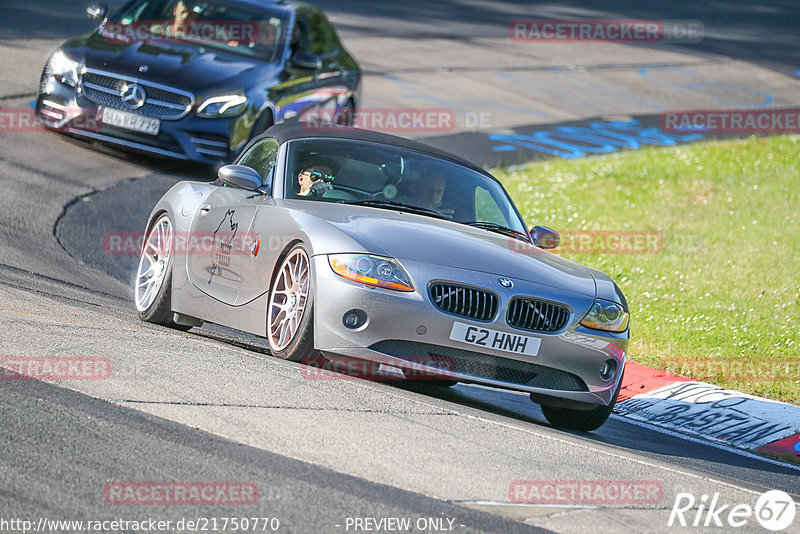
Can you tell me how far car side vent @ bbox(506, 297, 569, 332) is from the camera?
23.2 feet

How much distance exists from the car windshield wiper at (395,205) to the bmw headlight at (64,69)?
680 cm

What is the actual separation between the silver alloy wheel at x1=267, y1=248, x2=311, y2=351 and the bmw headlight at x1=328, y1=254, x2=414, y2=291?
0.22 meters

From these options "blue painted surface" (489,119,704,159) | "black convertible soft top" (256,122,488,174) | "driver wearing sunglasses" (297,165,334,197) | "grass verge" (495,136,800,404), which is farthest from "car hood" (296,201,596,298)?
"blue painted surface" (489,119,704,159)

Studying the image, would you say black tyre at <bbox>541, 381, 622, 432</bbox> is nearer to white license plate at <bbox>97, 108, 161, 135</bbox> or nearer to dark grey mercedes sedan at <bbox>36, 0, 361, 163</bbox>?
dark grey mercedes sedan at <bbox>36, 0, 361, 163</bbox>

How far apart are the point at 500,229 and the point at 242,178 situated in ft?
5.57

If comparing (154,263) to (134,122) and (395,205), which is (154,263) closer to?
(395,205)

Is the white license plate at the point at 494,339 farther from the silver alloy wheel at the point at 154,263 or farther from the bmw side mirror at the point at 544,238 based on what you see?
the silver alloy wheel at the point at 154,263

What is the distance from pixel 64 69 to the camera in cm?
1397

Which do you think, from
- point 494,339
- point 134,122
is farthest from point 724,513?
point 134,122

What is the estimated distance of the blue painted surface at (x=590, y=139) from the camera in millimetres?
19516

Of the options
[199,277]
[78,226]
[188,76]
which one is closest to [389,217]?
[199,277]

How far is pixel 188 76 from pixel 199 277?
19.7 feet

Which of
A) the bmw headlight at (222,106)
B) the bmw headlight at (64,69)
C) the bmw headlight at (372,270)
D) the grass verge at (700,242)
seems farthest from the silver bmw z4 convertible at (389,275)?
the bmw headlight at (64,69)

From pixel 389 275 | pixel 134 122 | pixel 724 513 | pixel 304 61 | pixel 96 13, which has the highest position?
pixel 96 13
